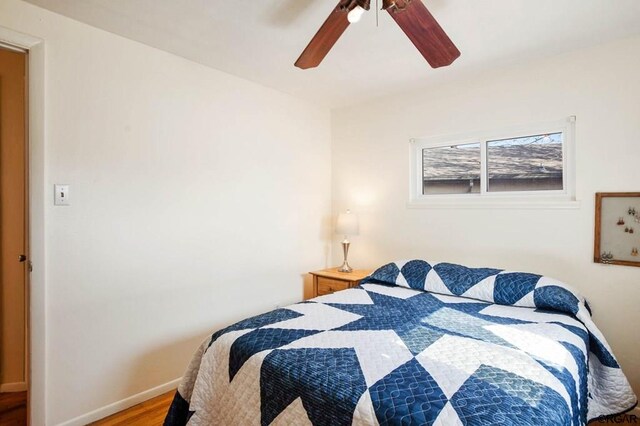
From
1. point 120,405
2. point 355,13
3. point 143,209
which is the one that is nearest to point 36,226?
point 143,209

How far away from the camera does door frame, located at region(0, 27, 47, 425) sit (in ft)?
5.74

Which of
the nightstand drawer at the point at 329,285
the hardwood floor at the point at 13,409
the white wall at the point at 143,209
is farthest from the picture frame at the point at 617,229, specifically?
the hardwood floor at the point at 13,409

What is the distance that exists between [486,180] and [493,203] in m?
0.23

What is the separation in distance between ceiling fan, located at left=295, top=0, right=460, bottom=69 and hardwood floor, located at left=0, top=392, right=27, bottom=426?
251 centimetres

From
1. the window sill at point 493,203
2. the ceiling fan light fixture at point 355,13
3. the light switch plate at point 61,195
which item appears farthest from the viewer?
the window sill at point 493,203

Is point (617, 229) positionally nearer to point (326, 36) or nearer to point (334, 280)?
point (334, 280)

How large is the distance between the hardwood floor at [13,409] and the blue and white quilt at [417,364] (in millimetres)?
1170

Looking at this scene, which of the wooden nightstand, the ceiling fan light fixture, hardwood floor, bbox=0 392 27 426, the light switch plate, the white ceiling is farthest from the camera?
the wooden nightstand

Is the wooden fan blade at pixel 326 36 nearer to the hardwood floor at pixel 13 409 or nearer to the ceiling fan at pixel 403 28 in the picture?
the ceiling fan at pixel 403 28

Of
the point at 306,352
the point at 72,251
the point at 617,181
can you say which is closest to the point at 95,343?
the point at 72,251

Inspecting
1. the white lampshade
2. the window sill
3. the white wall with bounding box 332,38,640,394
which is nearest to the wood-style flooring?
the white wall with bounding box 332,38,640,394

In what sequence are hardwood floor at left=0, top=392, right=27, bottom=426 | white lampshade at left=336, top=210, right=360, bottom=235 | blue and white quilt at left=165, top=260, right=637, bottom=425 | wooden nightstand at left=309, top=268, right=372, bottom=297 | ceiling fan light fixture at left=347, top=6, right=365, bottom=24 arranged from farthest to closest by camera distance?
white lampshade at left=336, top=210, right=360, bottom=235 < wooden nightstand at left=309, top=268, right=372, bottom=297 < hardwood floor at left=0, top=392, right=27, bottom=426 < ceiling fan light fixture at left=347, top=6, right=365, bottom=24 < blue and white quilt at left=165, top=260, right=637, bottom=425

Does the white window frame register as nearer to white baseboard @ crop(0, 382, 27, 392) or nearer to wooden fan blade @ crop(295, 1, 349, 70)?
wooden fan blade @ crop(295, 1, 349, 70)

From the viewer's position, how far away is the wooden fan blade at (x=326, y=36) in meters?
1.45
